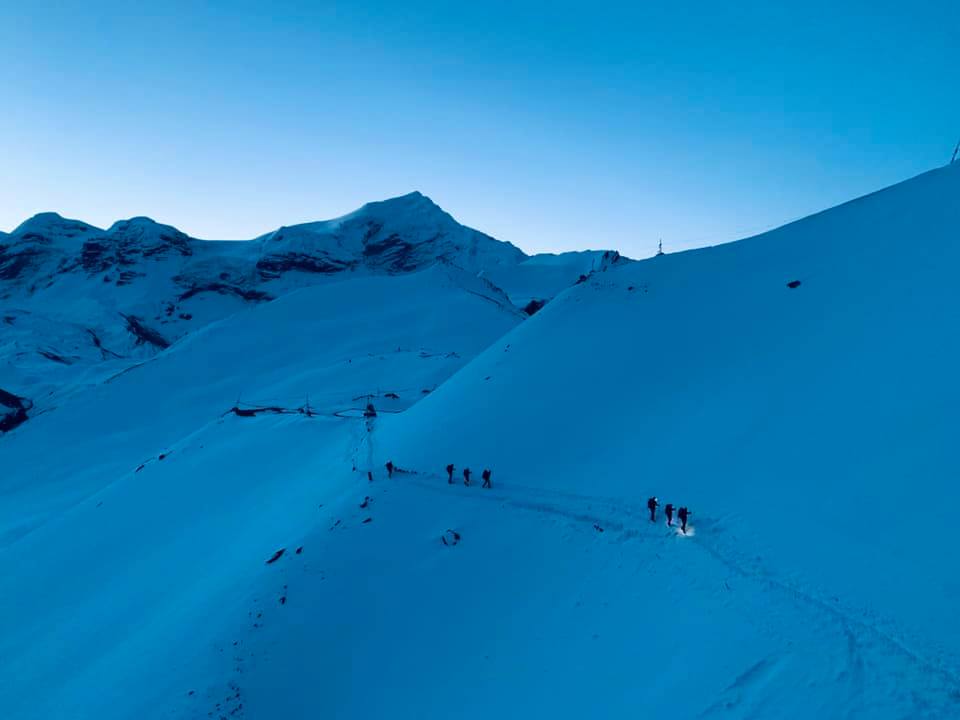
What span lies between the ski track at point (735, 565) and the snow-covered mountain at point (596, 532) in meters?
0.07

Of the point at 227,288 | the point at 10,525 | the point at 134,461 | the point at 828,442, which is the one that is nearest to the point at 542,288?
the point at 227,288

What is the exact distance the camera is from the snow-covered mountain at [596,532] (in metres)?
11.6

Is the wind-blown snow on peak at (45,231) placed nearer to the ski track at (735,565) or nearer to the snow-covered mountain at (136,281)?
the snow-covered mountain at (136,281)

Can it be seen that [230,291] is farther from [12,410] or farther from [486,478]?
[486,478]

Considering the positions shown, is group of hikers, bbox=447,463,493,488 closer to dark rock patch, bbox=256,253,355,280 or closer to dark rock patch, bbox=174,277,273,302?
dark rock patch, bbox=174,277,273,302

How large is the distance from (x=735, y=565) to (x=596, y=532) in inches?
158

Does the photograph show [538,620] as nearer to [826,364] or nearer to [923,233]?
[826,364]

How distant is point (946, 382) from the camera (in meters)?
16.9

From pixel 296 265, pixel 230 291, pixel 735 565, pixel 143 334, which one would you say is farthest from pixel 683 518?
pixel 296 265

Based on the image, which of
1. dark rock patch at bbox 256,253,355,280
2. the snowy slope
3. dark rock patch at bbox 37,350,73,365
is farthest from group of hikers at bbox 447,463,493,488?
dark rock patch at bbox 256,253,355,280

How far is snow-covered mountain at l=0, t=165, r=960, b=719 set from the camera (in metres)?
11.6

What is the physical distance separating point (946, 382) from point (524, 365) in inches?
684

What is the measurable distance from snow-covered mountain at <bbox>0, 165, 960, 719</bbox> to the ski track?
0.07 metres

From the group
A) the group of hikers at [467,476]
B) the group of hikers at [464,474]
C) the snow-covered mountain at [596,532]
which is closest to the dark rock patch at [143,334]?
the snow-covered mountain at [596,532]
